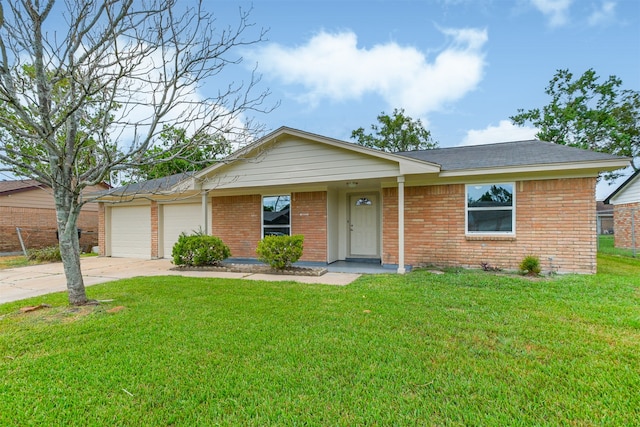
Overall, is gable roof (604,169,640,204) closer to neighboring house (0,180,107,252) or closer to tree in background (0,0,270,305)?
tree in background (0,0,270,305)

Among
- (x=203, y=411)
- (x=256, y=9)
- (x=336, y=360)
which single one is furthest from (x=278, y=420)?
(x=256, y=9)

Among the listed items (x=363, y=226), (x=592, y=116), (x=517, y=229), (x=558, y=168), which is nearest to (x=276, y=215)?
(x=363, y=226)

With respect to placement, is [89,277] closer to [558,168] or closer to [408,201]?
[408,201]

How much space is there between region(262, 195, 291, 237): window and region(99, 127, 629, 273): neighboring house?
3 centimetres

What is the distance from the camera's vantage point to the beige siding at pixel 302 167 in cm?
762

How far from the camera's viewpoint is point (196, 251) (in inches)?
340

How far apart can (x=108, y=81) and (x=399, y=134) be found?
970 inches

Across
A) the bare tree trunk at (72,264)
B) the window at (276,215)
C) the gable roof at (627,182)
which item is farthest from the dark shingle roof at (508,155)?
the gable roof at (627,182)

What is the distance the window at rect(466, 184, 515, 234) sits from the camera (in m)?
7.57

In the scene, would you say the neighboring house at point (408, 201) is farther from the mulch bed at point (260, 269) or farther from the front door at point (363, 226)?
the mulch bed at point (260, 269)

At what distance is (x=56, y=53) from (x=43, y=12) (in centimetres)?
60

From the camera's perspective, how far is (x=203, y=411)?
217 centimetres

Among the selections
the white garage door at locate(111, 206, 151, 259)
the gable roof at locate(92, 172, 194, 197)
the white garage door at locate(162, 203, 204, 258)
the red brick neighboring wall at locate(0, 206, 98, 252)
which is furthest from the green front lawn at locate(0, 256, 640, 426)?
the red brick neighboring wall at locate(0, 206, 98, 252)

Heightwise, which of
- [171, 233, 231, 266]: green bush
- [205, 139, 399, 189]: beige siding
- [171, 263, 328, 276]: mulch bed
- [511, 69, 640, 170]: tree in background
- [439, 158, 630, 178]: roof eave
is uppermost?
[511, 69, 640, 170]: tree in background
